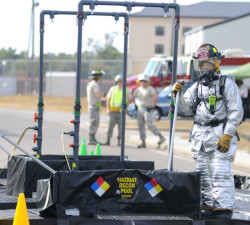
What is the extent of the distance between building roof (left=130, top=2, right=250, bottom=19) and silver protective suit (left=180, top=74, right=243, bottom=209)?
2929 inches

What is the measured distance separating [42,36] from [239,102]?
3.50m

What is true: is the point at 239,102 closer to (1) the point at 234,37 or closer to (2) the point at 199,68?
(2) the point at 199,68

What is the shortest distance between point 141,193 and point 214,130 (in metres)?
1.08

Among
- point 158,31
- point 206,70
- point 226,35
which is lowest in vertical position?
point 206,70

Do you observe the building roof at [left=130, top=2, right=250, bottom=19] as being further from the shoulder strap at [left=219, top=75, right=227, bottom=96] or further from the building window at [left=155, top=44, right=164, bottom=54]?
the shoulder strap at [left=219, top=75, right=227, bottom=96]

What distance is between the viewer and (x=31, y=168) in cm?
839

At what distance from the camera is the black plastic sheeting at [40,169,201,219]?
7164 mm

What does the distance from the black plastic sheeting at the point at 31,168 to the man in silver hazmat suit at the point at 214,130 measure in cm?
145

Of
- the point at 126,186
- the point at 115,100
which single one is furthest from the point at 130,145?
the point at 126,186

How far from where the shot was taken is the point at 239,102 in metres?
7.45

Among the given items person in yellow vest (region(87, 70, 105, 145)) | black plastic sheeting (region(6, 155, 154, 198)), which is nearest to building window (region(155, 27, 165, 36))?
person in yellow vest (region(87, 70, 105, 145))

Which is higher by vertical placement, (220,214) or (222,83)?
(222,83)

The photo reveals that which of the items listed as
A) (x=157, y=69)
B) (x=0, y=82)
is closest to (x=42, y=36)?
(x=157, y=69)

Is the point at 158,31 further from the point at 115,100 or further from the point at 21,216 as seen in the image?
the point at 21,216
